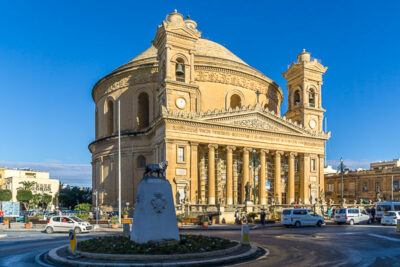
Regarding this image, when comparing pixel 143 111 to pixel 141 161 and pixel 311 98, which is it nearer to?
pixel 141 161

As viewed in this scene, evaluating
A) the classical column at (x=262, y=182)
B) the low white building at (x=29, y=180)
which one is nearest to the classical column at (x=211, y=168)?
the classical column at (x=262, y=182)

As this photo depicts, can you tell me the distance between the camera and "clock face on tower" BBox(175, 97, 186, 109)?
40.7 meters

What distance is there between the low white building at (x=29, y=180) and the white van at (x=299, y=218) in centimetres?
8936

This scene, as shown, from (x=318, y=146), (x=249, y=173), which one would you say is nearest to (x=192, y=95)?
(x=249, y=173)

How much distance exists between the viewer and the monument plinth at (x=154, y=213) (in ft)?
46.3

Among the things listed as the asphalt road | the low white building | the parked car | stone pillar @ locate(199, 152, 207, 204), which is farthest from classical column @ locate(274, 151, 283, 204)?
the low white building

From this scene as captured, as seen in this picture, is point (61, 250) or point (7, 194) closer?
point (61, 250)

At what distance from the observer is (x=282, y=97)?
210ft

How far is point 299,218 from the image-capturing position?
105ft

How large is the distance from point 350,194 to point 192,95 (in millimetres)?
43424

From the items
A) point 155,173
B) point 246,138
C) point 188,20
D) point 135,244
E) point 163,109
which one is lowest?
point 135,244

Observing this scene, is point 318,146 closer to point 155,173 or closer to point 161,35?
point 161,35

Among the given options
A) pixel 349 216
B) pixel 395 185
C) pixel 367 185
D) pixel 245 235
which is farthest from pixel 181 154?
pixel 367 185

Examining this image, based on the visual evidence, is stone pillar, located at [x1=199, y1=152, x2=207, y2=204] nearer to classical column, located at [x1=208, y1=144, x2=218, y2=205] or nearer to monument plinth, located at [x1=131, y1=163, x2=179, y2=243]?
classical column, located at [x1=208, y1=144, x2=218, y2=205]
